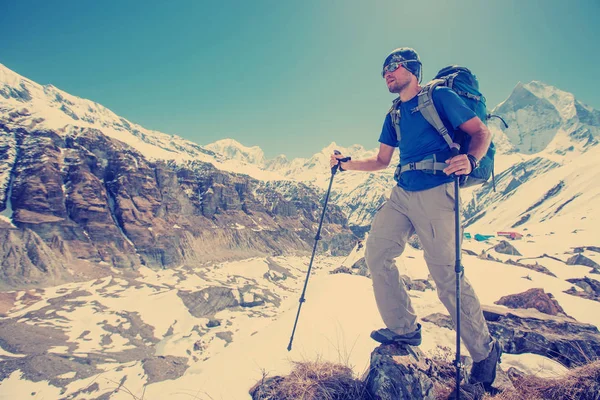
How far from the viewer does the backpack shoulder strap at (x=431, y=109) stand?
383cm

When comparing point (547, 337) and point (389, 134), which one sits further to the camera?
point (547, 337)

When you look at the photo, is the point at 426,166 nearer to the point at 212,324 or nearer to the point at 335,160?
the point at 335,160

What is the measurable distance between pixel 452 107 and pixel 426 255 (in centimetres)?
197

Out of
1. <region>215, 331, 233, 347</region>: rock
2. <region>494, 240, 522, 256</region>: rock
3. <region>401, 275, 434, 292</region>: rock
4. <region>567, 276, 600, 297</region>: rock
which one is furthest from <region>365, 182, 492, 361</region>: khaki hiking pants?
<region>215, 331, 233, 347</region>: rock

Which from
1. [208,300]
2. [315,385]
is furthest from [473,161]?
[208,300]

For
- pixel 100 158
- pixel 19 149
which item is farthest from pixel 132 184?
pixel 19 149

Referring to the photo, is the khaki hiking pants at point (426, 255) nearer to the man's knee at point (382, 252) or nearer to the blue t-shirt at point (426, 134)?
the man's knee at point (382, 252)

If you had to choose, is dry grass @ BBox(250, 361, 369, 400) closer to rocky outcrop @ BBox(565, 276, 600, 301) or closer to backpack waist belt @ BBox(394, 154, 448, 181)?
backpack waist belt @ BBox(394, 154, 448, 181)

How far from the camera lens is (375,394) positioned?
3582 mm

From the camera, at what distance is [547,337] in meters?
6.04

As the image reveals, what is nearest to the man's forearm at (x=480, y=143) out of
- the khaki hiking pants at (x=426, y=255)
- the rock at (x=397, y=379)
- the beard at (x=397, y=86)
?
the khaki hiking pants at (x=426, y=255)

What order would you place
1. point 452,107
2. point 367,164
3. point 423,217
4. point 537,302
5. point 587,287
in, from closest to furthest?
point 452,107
point 423,217
point 367,164
point 537,302
point 587,287

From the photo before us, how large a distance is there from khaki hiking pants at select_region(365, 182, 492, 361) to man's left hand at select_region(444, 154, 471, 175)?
44 centimetres

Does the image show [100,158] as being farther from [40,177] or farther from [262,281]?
[262,281]
